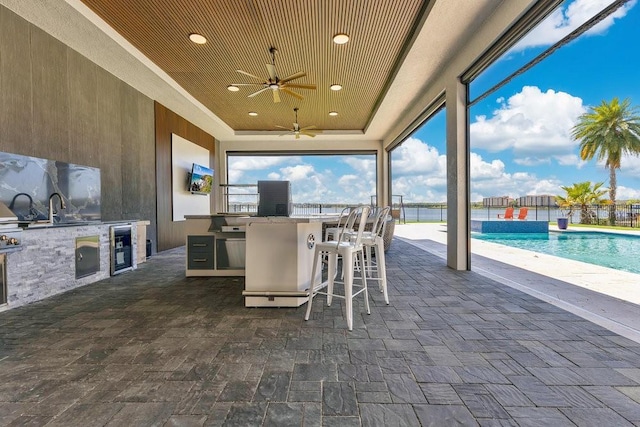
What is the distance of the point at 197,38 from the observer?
14.0ft

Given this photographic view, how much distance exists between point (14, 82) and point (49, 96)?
47 cm

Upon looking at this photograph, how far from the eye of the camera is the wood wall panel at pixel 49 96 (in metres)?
3.78

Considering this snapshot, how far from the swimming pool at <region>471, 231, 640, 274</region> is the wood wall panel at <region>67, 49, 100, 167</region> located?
333 inches

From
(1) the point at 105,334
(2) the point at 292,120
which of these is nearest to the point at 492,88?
(1) the point at 105,334

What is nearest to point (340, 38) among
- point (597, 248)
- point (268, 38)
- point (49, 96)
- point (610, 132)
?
point (268, 38)

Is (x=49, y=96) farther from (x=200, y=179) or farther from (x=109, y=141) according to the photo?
(x=200, y=179)

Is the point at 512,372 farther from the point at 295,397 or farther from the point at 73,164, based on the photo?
the point at 73,164

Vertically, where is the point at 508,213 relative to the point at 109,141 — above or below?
below

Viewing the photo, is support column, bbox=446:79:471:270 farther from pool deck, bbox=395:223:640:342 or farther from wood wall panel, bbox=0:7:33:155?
wood wall panel, bbox=0:7:33:155

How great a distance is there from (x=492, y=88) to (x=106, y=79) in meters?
5.97

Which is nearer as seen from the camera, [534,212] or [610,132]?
[610,132]

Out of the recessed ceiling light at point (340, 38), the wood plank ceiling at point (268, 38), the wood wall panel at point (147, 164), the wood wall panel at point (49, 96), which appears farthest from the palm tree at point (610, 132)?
the wood wall panel at point (49, 96)

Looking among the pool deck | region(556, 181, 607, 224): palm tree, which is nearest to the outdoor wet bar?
the pool deck

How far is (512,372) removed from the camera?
178cm
